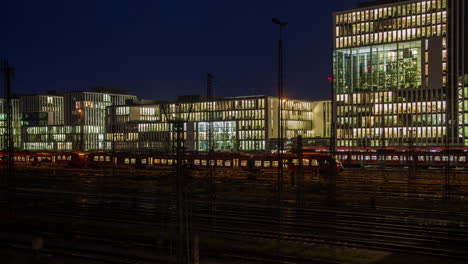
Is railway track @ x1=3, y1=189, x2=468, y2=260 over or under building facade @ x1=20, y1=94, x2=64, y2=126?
under

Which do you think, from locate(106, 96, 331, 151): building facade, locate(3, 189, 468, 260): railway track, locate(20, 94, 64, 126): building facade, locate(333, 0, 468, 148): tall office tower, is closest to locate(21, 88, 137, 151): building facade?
locate(20, 94, 64, 126): building facade

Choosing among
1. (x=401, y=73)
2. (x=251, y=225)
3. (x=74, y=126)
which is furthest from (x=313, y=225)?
(x=74, y=126)

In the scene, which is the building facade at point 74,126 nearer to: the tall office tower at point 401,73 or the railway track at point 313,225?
the tall office tower at point 401,73

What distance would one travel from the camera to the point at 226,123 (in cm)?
14888

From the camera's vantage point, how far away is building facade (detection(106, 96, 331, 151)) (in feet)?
470

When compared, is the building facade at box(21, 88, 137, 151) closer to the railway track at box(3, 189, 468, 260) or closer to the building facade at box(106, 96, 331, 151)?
the building facade at box(106, 96, 331, 151)

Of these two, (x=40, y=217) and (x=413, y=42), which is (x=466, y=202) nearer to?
(x=40, y=217)

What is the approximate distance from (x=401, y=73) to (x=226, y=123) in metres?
52.4

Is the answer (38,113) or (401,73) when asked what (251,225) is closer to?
(401,73)

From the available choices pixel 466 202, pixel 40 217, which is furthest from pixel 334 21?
pixel 40 217

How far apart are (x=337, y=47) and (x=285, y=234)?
11604 cm

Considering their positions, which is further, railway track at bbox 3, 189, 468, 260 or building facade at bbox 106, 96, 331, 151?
building facade at bbox 106, 96, 331, 151

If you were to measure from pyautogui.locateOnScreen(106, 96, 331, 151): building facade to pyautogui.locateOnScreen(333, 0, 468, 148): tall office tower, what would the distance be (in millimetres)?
20911

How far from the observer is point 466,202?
3744 cm
